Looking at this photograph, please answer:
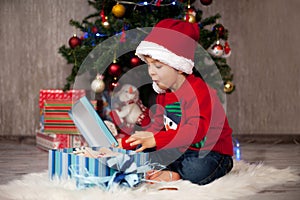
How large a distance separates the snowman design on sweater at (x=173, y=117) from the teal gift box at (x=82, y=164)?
18 centimetres

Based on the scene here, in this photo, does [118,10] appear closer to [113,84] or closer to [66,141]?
[113,84]

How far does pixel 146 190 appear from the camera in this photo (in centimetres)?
134

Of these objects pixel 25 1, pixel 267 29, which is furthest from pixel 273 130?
pixel 25 1

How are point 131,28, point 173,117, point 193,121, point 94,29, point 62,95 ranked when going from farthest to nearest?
point 62,95, point 94,29, point 131,28, point 173,117, point 193,121

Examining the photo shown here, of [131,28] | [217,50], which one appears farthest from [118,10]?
[217,50]

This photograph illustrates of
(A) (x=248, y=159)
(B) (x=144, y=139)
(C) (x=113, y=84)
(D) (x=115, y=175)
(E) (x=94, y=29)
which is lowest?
(A) (x=248, y=159)

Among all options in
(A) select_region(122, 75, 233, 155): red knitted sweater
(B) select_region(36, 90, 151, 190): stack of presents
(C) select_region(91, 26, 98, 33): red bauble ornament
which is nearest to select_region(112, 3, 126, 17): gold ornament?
(C) select_region(91, 26, 98, 33): red bauble ornament

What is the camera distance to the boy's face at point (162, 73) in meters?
1.48

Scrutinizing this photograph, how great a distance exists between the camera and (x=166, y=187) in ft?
4.49

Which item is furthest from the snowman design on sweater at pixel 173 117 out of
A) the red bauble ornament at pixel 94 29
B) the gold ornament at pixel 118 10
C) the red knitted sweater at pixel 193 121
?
the red bauble ornament at pixel 94 29

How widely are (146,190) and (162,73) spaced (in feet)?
1.24

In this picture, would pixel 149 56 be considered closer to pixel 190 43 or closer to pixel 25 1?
pixel 190 43

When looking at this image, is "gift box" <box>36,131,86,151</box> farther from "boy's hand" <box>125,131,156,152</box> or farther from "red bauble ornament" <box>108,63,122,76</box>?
"boy's hand" <box>125,131,156,152</box>

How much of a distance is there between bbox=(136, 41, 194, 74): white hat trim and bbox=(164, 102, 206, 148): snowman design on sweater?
0.42 ft
